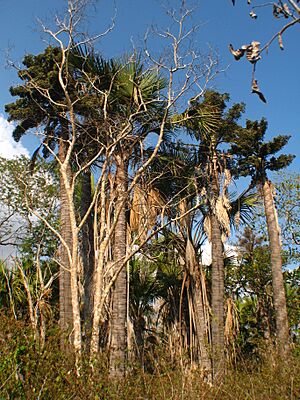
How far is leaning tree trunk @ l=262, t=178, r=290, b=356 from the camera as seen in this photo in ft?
43.2

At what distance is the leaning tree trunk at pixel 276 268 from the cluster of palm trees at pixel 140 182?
0.03 m

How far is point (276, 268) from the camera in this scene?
45.5ft

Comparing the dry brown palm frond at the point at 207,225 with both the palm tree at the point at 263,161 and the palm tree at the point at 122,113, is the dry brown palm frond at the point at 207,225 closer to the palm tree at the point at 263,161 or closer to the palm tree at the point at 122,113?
the palm tree at the point at 263,161

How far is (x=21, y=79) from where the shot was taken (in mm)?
11195

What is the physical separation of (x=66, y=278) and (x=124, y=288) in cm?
193

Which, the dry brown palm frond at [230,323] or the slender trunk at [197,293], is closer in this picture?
the slender trunk at [197,293]

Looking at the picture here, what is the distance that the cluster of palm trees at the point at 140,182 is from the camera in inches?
415

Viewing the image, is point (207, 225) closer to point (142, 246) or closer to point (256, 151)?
point (256, 151)

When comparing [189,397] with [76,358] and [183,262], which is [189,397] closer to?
[76,358]

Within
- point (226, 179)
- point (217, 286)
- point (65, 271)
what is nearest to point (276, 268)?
point (217, 286)

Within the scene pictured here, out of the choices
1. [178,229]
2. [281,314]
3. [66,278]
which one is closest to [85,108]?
[66,278]

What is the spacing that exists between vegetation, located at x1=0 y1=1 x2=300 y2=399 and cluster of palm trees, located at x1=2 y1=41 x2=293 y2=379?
1.7 inches

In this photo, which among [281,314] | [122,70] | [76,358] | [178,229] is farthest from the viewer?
[178,229]

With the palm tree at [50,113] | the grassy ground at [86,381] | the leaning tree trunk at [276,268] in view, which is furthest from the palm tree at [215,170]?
the grassy ground at [86,381]
